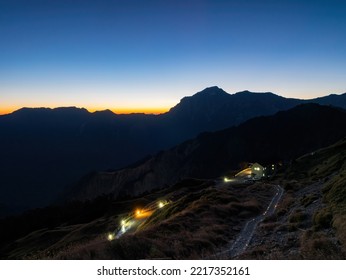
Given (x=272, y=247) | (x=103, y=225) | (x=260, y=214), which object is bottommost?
(x=103, y=225)

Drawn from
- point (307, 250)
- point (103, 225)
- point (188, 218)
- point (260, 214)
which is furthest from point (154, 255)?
point (103, 225)

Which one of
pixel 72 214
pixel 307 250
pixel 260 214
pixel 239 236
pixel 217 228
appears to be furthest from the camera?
pixel 72 214

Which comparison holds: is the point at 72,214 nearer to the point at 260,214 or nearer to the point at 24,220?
the point at 24,220

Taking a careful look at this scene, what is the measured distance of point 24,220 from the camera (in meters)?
166

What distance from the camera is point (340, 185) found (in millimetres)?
36719

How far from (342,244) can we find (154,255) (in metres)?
10.4
